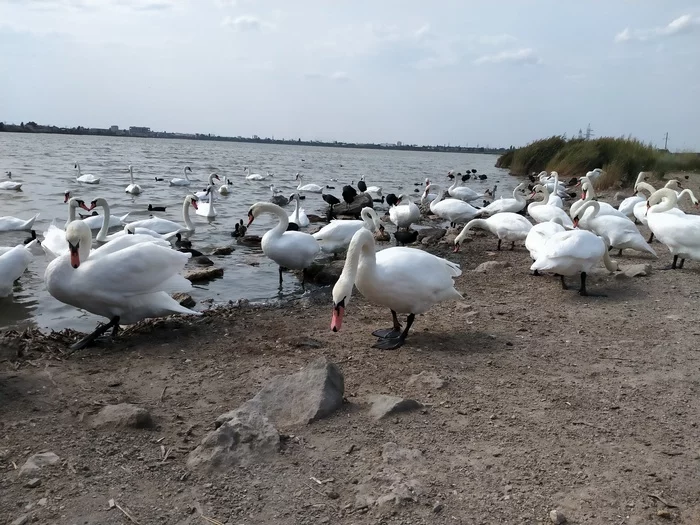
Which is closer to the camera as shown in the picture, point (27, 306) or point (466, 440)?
point (466, 440)

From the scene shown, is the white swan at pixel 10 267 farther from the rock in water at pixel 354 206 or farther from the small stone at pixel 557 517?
the rock in water at pixel 354 206

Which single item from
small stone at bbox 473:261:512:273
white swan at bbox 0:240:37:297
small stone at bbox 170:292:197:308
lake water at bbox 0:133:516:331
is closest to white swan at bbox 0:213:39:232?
lake water at bbox 0:133:516:331

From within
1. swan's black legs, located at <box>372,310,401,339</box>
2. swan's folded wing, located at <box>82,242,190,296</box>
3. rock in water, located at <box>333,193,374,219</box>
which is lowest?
swan's black legs, located at <box>372,310,401,339</box>

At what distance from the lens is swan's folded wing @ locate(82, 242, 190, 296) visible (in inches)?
239

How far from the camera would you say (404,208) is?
51.1ft

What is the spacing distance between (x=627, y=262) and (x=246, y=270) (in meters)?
6.77

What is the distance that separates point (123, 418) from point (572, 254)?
5.91m

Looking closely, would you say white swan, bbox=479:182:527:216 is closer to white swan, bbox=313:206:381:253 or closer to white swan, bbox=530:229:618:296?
white swan, bbox=313:206:381:253

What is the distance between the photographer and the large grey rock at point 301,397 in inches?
162

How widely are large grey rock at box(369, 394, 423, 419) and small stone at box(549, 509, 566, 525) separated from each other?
1333 mm

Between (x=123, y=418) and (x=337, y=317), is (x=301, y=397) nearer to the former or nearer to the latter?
(x=337, y=317)

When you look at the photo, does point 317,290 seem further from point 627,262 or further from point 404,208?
point 404,208

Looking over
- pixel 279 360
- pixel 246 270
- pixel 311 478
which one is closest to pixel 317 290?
pixel 246 270

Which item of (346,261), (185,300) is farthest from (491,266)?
(346,261)
